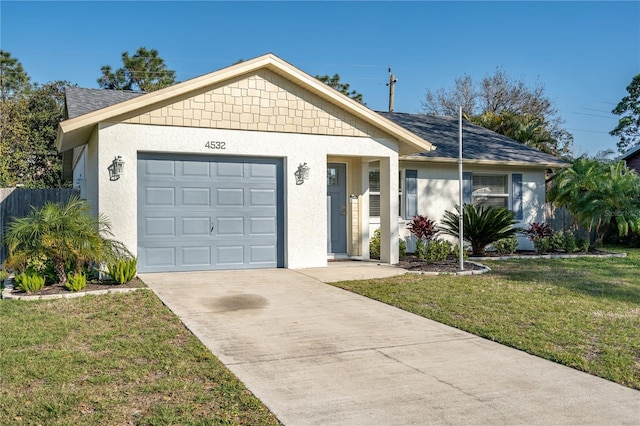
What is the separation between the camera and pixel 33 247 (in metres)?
8.62

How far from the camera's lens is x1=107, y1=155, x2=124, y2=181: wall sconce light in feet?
32.8

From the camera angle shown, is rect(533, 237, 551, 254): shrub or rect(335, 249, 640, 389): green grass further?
rect(533, 237, 551, 254): shrub

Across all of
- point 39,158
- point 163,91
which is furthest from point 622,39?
point 39,158

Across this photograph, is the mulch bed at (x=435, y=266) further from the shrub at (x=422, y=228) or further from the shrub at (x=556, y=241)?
the shrub at (x=556, y=241)

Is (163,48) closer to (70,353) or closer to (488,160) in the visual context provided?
(488,160)

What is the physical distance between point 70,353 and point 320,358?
253 cm

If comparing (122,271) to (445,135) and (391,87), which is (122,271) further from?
(391,87)

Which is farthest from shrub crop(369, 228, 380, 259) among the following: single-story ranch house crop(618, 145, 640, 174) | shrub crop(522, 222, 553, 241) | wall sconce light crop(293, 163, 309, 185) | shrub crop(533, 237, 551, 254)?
single-story ranch house crop(618, 145, 640, 174)

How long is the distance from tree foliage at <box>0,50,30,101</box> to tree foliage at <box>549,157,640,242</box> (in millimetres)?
25803

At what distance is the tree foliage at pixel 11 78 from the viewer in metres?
27.7

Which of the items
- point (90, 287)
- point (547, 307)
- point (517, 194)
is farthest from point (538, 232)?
point (90, 287)

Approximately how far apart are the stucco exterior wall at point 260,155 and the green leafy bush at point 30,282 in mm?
1737

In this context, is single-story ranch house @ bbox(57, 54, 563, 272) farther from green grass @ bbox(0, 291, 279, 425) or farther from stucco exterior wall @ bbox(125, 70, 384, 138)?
green grass @ bbox(0, 291, 279, 425)

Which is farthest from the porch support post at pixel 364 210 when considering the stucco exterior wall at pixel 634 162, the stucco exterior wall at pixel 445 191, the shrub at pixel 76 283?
the stucco exterior wall at pixel 634 162
